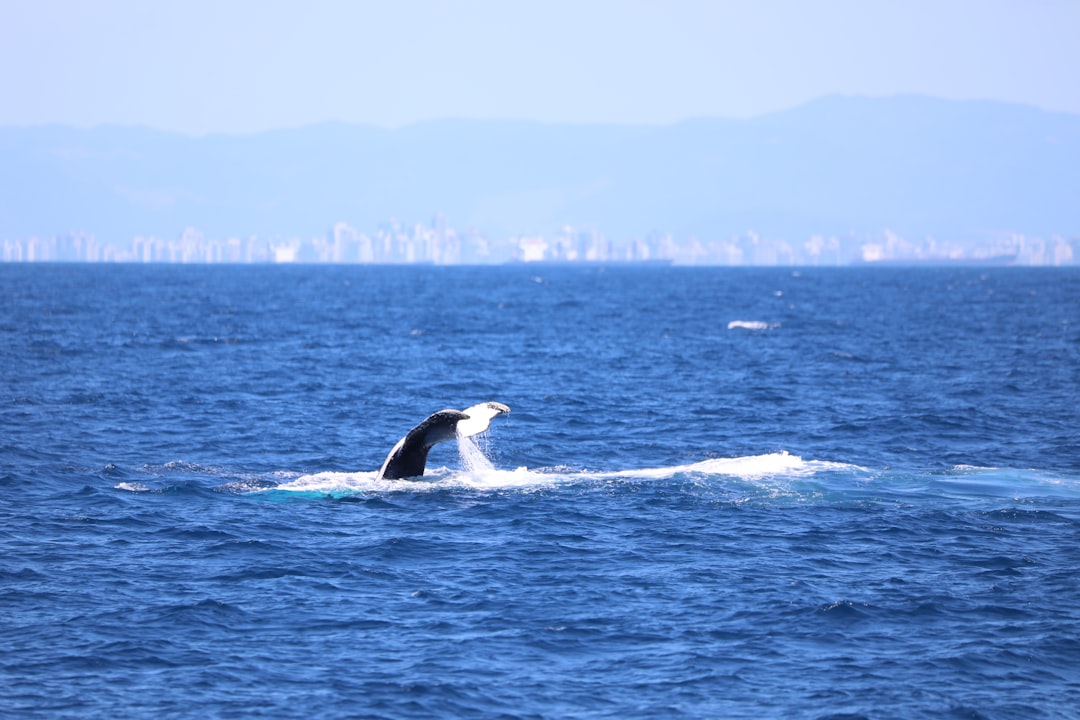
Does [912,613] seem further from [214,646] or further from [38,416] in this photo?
[38,416]

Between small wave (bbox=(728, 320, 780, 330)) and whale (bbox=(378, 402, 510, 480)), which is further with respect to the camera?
small wave (bbox=(728, 320, 780, 330))

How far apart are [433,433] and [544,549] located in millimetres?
4743

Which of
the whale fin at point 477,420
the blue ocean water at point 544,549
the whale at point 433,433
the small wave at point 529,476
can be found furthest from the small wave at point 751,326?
the whale fin at point 477,420

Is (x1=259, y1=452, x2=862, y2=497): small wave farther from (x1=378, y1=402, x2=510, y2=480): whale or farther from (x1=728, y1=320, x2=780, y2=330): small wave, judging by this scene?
(x1=728, y1=320, x2=780, y2=330): small wave

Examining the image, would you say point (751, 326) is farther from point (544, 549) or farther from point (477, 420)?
point (544, 549)

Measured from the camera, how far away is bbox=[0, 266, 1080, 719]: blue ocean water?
16266 millimetres

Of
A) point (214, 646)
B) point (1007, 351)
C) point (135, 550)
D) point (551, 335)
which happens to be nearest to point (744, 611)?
point (214, 646)

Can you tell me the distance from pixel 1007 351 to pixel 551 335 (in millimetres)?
25950

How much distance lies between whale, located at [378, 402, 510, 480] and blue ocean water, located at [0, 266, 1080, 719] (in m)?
0.37

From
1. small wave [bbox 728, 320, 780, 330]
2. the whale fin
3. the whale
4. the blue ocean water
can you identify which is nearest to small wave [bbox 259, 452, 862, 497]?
the blue ocean water

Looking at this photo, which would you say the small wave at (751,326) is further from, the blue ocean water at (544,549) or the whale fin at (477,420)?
the whale fin at (477,420)

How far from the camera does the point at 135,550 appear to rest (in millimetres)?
22078

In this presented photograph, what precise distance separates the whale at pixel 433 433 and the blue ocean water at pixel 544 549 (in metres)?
0.37

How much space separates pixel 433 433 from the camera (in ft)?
85.9
